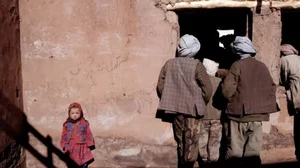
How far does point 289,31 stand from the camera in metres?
7.41

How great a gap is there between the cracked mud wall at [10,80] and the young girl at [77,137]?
0.55 meters

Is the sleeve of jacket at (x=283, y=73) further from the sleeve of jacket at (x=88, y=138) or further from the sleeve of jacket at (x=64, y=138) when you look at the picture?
the sleeve of jacket at (x=64, y=138)

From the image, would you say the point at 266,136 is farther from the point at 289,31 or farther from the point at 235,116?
the point at 289,31

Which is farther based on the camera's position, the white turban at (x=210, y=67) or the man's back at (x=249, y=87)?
the white turban at (x=210, y=67)

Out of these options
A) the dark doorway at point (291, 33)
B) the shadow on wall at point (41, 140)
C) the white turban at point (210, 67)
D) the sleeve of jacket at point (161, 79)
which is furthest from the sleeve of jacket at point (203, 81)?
the dark doorway at point (291, 33)

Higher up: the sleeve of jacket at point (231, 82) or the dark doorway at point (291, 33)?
the dark doorway at point (291, 33)

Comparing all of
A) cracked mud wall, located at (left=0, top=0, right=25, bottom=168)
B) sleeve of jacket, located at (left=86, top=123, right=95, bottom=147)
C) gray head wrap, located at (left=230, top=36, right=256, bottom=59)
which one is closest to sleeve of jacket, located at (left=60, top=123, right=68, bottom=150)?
sleeve of jacket, located at (left=86, top=123, right=95, bottom=147)

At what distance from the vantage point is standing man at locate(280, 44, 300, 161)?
4.73 m

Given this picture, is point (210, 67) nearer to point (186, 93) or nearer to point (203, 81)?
point (203, 81)

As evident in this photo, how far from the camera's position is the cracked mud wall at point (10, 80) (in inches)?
167

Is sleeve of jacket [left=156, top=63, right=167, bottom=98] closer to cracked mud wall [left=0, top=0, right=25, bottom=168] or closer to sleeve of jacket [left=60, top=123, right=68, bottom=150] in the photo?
sleeve of jacket [left=60, top=123, right=68, bottom=150]

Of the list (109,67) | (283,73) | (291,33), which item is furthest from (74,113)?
(291,33)

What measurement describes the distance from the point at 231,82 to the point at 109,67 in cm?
142

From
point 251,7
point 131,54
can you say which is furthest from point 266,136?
point 131,54
